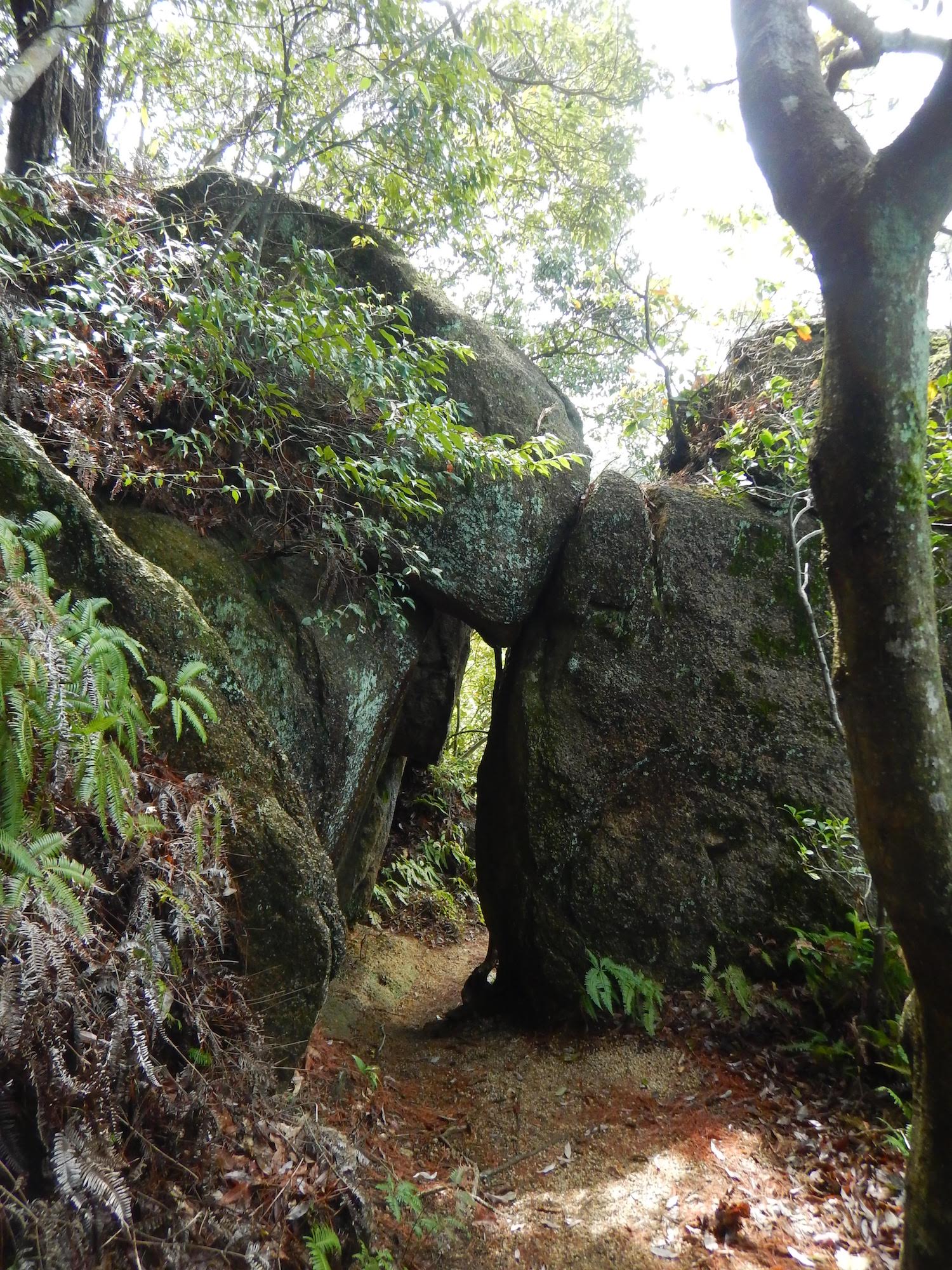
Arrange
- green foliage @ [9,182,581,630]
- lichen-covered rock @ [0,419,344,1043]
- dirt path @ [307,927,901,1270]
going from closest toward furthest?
dirt path @ [307,927,901,1270] → lichen-covered rock @ [0,419,344,1043] → green foliage @ [9,182,581,630]

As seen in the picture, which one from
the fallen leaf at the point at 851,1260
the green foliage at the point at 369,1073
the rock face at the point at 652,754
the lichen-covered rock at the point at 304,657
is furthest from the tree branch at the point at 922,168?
the green foliage at the point at 369,1073

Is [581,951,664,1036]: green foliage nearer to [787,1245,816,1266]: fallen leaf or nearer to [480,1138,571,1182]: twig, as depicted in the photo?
[480,1138,571,1182]: twig

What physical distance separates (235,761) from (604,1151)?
3019mm

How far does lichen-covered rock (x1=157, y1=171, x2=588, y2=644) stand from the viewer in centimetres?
655

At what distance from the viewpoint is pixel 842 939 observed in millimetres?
5105

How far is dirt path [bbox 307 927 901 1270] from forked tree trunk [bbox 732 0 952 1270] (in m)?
1.36

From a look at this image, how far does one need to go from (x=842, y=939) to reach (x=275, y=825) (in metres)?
4.15

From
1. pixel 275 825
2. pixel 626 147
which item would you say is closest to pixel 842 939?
pixel 275 825

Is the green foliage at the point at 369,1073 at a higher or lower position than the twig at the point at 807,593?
lower

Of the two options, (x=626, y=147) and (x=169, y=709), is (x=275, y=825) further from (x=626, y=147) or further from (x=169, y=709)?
(x=626, y=147)

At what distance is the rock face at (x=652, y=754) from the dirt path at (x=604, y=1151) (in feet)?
2.47

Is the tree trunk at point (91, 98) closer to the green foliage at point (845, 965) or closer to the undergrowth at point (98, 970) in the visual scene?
the undergrowth at point (98, 970)

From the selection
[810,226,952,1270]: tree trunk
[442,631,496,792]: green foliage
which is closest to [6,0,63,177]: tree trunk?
[442,631,496,792]: green foliage

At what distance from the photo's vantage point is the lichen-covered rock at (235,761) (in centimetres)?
331
